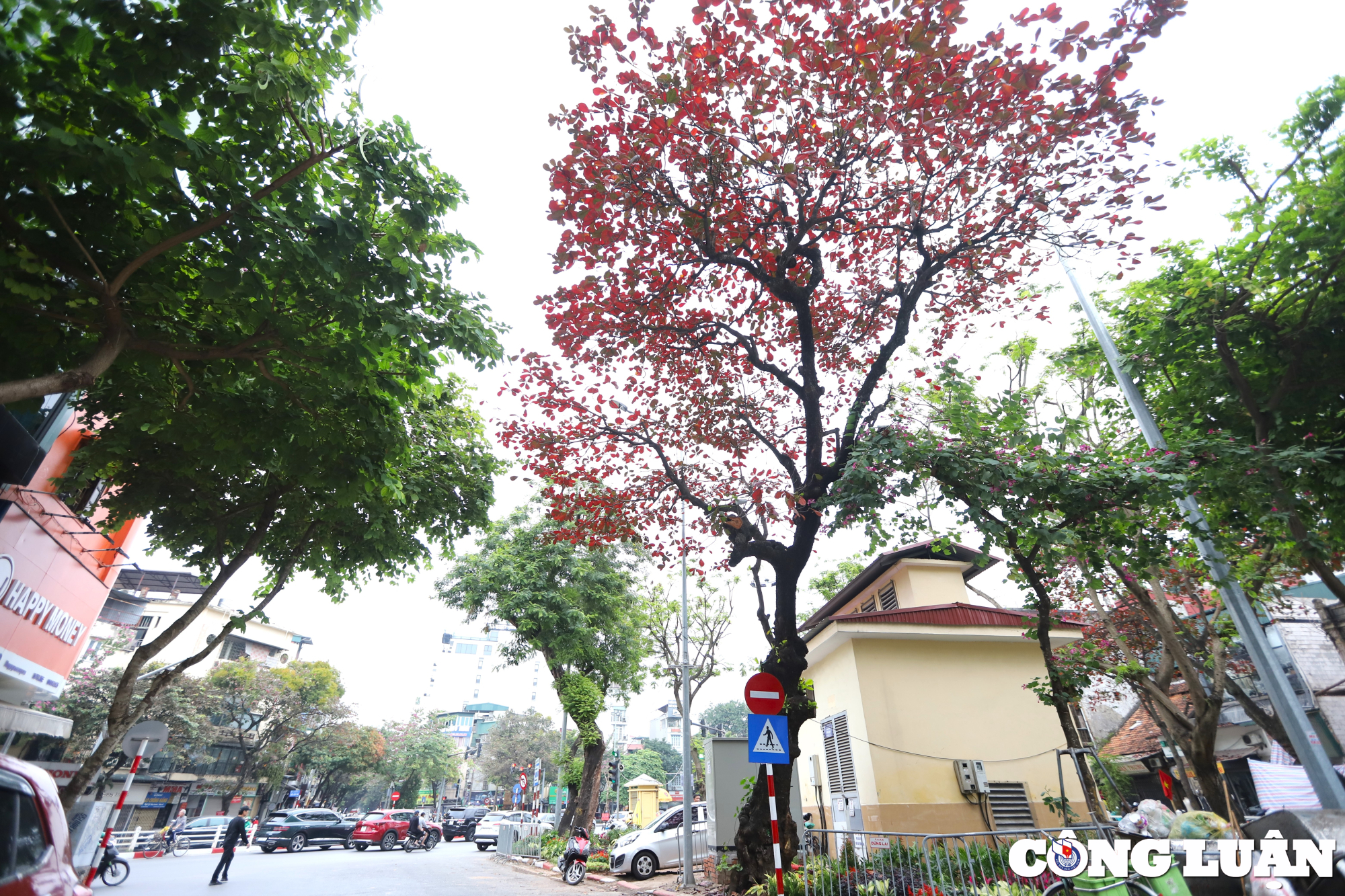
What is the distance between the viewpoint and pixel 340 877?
1355 cm

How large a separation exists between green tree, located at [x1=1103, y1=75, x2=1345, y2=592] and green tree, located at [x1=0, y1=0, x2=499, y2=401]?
889cm

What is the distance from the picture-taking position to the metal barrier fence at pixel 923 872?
6699 mm

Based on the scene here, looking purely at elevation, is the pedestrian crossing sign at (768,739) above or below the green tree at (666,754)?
below

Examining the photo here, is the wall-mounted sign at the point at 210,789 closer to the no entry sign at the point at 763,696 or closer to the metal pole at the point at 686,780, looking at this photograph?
the metal pole at the point at 686,780

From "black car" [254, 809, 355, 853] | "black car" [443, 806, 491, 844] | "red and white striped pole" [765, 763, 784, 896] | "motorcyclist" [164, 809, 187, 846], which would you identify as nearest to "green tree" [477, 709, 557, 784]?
"black car" [443, 806, 491, 844]

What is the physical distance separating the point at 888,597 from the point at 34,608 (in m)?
17.0

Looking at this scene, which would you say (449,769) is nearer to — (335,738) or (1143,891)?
(335,738)

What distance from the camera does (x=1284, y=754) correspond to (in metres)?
18.4

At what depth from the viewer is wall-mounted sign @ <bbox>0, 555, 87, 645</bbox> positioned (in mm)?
9602

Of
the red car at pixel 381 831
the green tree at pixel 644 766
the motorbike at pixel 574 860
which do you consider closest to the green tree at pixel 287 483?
the motorbike at pixel 574 860

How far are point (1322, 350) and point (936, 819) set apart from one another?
904cm

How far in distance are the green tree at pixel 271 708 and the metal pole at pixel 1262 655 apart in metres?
41.5

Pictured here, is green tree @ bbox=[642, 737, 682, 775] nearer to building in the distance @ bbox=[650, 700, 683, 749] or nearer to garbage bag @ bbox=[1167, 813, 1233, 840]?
building in the distance @ bbox=[650, 700, 683, 749]

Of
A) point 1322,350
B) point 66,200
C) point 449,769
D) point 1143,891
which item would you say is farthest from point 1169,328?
point 449,769
